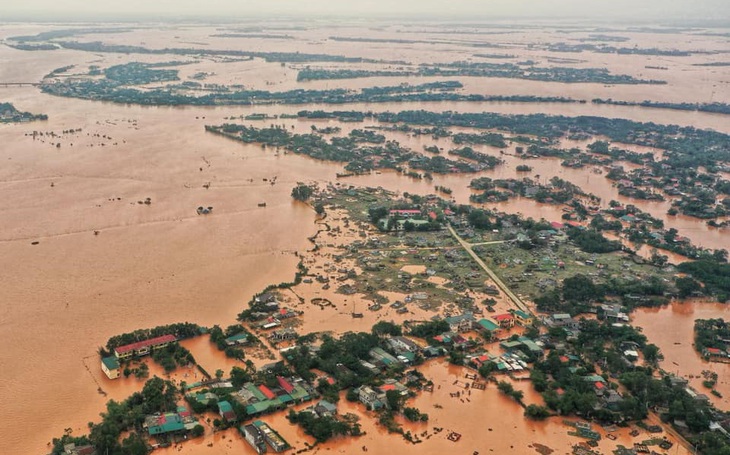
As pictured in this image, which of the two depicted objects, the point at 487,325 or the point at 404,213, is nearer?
the point at 487,325

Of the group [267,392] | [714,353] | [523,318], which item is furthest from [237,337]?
[714,353]

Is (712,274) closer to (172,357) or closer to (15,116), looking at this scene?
(172,357)

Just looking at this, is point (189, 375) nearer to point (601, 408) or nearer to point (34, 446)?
point (34, 446)

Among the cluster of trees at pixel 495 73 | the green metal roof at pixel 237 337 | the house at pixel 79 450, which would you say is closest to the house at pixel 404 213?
the green metal roof at pixel 237 337

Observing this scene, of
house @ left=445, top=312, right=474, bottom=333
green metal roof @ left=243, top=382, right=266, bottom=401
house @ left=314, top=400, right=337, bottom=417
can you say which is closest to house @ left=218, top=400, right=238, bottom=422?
green metal roof @ left=243, top=382, right=266, bottom=401

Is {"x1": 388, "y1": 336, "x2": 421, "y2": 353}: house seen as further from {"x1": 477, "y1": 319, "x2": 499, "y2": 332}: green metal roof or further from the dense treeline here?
the dense treeline

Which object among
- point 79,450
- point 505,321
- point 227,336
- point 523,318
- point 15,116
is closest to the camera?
point 79,450

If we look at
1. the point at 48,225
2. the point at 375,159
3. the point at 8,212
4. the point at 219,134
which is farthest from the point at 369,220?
the point at 219,134

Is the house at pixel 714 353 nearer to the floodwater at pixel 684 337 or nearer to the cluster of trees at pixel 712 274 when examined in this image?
the floodwater at pixel 684 337
